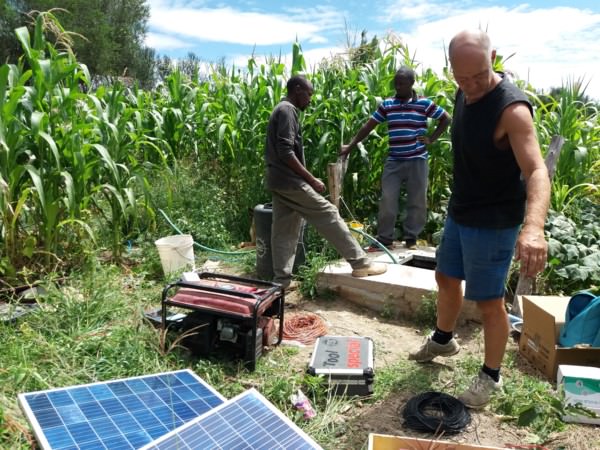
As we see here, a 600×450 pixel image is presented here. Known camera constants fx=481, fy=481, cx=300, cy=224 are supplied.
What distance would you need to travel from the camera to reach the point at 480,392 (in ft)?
8.85

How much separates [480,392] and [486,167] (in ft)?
4.16

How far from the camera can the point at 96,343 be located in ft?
9.94

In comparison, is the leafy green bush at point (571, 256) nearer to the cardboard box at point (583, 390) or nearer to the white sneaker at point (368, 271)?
the white sneaker at point (368, 271)

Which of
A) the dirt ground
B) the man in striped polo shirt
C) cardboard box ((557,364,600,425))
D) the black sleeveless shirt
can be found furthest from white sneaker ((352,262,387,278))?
cardboard box ((557,364,600,425))

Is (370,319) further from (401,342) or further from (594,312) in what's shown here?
(594,312)

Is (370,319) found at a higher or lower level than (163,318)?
lower

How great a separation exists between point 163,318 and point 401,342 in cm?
179

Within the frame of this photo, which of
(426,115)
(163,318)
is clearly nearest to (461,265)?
(163,318)

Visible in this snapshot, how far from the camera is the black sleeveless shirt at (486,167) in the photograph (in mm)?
2266

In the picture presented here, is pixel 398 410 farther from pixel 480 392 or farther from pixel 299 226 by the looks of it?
pixel 299 226

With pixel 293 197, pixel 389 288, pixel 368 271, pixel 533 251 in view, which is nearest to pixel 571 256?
pixel 389 288

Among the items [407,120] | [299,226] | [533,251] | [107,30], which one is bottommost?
[299,226]

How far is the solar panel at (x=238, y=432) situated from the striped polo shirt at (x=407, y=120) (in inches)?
147

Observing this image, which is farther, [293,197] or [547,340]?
[293,197]
